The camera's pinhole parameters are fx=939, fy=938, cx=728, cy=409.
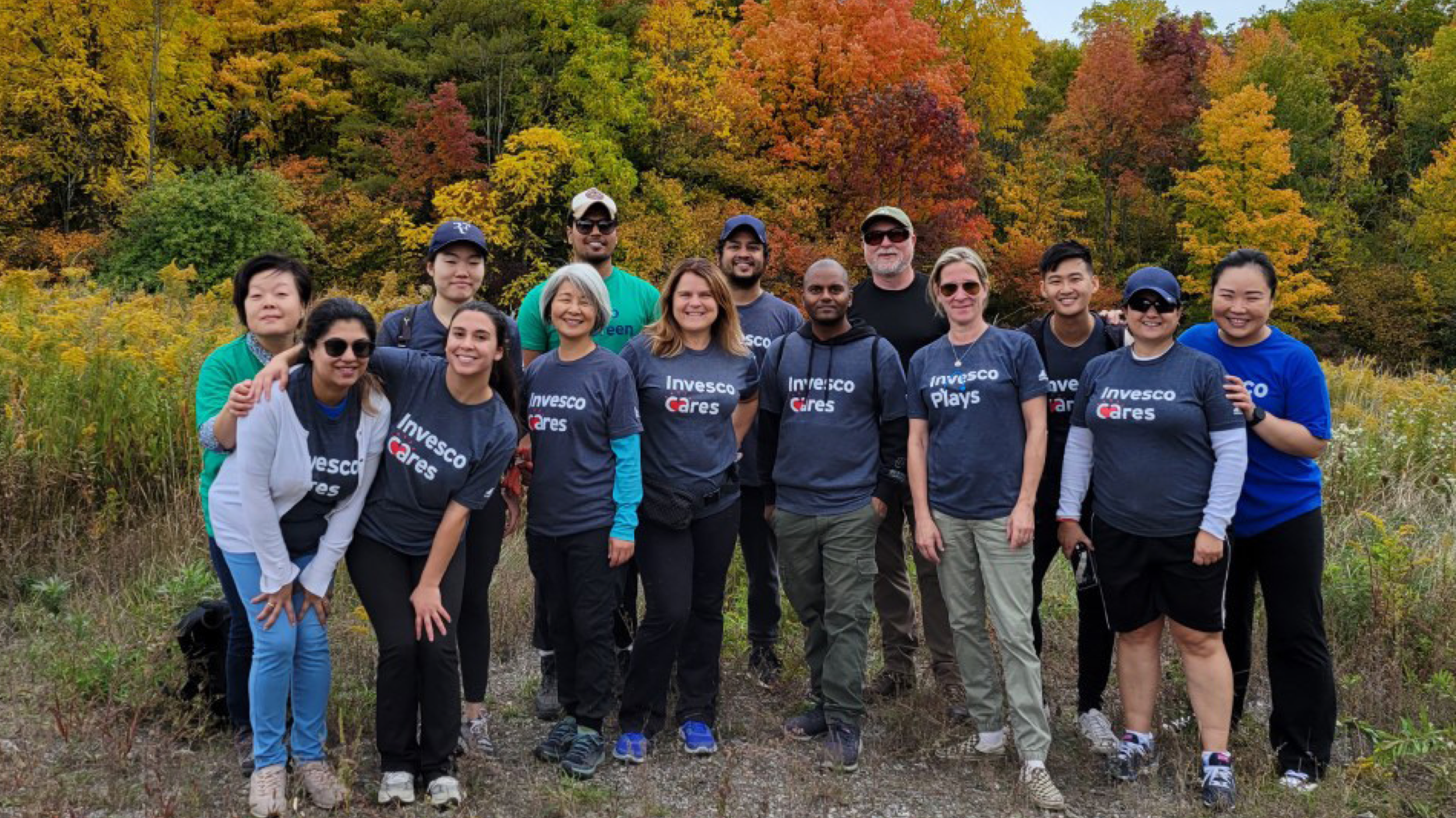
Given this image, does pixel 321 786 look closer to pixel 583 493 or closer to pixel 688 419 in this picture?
pixel 583 493

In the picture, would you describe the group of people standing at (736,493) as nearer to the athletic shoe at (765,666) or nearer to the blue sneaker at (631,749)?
the blue sneaker at (631,749)

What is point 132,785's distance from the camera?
3.69 metres

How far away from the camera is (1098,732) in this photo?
4293 mm

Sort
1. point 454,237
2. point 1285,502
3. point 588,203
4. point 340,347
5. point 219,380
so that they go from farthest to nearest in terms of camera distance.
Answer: point 588,203 < point 454,237 < point 1285,502 < point 219,380 < point 340,347

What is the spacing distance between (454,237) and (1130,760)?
3.78m

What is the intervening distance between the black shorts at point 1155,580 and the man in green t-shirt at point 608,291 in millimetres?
2445

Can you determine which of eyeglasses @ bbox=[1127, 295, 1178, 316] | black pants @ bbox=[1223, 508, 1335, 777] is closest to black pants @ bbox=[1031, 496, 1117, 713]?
black pants @ bbox=[1223, 508, 1335, 777]

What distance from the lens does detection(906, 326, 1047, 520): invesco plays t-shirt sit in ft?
13.4

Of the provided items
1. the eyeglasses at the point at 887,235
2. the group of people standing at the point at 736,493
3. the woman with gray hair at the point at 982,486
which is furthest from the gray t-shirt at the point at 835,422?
the eyeglasses at the point at 887,235

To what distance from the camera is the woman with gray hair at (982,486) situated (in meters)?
4.03

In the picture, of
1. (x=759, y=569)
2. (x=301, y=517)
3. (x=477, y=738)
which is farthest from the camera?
(x=759, y=569)

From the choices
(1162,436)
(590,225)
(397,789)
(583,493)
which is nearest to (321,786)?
(397,789)

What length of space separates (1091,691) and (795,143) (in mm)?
20945

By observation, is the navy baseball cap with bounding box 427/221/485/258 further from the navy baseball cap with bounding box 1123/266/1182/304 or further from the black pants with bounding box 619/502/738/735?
the navy baseball cap with bounding box 1123/266/1182/304
